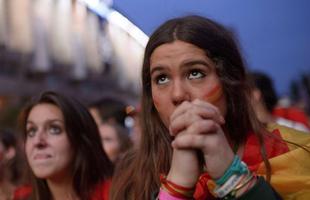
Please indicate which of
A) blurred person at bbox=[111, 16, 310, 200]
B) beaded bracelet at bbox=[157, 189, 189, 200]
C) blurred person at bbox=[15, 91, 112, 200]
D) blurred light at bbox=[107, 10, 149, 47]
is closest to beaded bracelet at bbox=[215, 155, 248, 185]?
blurred person at bbox=[111, 16, 310, 200]

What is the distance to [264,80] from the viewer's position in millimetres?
3551

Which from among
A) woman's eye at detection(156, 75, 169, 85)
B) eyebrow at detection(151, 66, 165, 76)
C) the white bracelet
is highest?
eyebrow at detection(151, 66, 165, 76)

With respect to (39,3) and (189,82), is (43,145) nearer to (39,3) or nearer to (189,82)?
(189,82)

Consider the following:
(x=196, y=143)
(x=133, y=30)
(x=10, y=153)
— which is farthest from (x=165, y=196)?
(x=10, y=153)

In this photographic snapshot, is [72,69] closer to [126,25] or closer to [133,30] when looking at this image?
[126,25]

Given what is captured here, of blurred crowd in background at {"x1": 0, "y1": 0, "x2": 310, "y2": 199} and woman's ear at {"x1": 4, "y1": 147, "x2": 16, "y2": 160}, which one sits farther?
woman's ear at {"x1": 4, "y1": 147, "x2": 16, "y2": 160}

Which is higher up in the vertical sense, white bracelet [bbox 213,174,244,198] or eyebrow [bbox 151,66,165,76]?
eyebrow [bbox 151,66,165,76]

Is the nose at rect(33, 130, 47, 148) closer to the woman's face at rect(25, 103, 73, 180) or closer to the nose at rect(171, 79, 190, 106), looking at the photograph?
the woman's face at rect(25, 103, 73, 180)

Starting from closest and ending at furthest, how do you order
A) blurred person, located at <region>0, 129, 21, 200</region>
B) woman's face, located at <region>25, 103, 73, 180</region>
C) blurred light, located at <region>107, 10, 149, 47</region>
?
1. blurred light, located at <region>107, 10, 149, 47</region>
2. woman's face, located at <region>25, 103, 73, 180</region>
3. blurred person, located at <region>0, 129, 21, 200</region>

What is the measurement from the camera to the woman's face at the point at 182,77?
1.16 meters

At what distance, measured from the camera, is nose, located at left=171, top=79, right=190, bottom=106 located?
115cm

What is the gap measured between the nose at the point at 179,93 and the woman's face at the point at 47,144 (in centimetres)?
132

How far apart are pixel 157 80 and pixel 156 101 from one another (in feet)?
0.17

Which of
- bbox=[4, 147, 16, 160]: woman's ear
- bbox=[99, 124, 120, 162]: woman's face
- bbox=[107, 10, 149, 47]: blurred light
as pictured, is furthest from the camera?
bbox=[4, 147, 16, 160]: woman's ear
